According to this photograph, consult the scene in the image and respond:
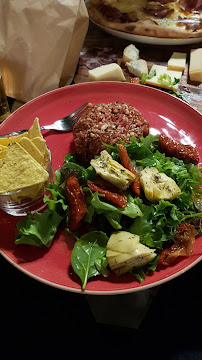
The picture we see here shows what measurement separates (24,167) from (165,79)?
1.22 metres

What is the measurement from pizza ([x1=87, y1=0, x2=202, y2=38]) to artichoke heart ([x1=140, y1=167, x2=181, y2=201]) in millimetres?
1401

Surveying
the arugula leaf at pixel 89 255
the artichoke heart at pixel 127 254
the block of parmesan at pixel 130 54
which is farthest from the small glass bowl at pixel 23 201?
the block of parmesan at pixel 130 54

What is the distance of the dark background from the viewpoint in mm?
1645

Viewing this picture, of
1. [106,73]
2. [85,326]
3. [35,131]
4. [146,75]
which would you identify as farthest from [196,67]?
[85,326]

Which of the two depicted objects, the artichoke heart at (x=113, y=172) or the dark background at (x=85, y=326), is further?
the dark background at (x=85, y=326)

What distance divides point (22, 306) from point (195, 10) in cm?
235

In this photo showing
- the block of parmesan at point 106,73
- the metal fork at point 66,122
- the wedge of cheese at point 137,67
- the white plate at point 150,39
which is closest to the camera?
the metal fork at point 66,122

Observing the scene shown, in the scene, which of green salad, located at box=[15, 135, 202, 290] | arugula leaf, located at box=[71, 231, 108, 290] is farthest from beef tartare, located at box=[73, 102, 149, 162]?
arugula leaf, located at box=[71, 231, 108, 290]

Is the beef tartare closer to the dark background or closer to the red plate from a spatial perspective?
the red plate

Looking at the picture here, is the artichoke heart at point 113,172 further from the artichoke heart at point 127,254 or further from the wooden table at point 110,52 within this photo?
the wooden table at point 110,52

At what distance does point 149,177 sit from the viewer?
146 cm

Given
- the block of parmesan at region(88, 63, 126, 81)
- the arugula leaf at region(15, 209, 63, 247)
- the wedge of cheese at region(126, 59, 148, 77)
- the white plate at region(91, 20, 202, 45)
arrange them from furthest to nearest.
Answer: the white plate at region(91, 20, 202, 45), the wedge of cheese at region(126, 59, 148, 77), the block of parmesan at region(88, 63, 126, 81), the arugula leaf at region(15, 209, 63, 247)

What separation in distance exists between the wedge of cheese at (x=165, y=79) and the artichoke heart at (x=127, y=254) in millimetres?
1204

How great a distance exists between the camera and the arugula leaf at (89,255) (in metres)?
1.27
